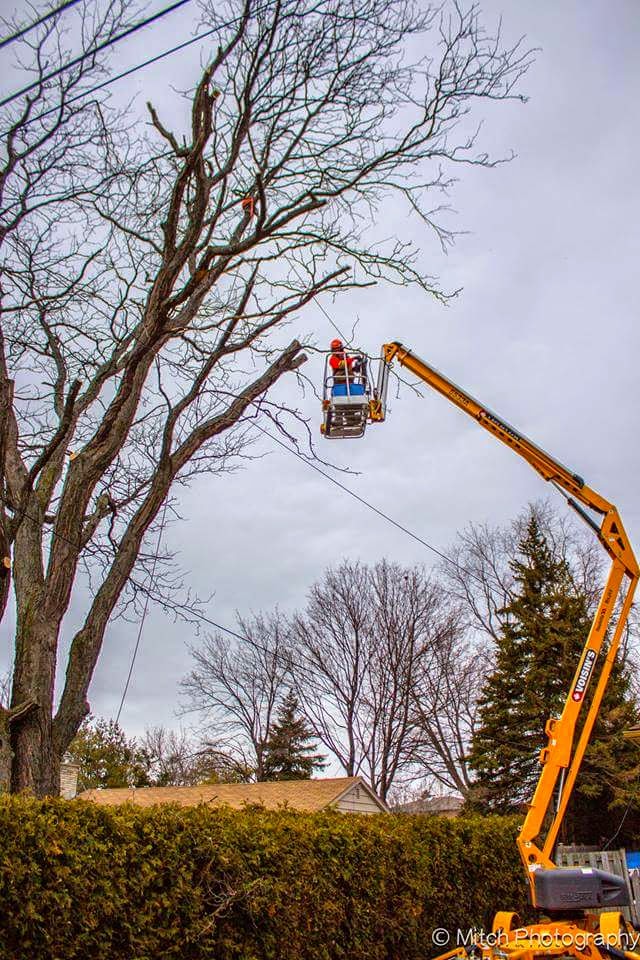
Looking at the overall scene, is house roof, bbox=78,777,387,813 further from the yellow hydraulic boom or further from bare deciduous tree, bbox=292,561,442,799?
the yellow hydraulic boom

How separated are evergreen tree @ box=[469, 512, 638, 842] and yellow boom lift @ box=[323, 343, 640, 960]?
11.5m

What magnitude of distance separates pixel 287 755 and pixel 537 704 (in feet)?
36.6

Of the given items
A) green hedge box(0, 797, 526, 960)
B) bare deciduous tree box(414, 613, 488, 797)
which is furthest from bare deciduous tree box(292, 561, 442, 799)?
green hedge box(0, 797, 526, 960)

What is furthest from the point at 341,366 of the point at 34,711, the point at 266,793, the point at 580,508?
the point at 266,793

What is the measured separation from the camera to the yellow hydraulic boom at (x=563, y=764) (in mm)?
6430

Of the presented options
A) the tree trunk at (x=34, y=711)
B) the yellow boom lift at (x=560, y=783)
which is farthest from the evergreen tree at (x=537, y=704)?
the tree trunk at (x=34, y=711)

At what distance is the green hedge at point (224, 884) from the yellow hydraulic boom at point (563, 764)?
1154mm

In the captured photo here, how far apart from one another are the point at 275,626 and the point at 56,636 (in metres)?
19.9

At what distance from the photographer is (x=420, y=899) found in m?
8.46

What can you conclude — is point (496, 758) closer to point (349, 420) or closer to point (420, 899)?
point (420, 899)

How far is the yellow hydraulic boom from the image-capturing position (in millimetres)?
6430

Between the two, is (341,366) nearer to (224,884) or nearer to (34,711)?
(34,711)

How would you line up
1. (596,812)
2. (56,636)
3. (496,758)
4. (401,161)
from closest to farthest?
(56,636) → (401,161) → (596,812) → (496,758)

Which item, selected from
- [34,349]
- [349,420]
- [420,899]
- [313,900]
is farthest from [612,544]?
[34,349]
